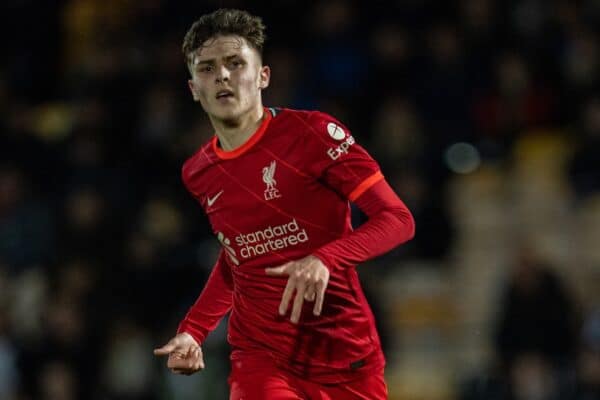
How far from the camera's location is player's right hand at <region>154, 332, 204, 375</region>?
4086mm

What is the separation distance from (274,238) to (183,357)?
1.73ft

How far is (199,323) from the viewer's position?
439 cm

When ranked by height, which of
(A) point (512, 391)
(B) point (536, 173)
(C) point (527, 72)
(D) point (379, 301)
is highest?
(C) point (527, 72)

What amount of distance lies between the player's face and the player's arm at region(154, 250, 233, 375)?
0.66 metres

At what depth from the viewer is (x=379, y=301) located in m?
7.57

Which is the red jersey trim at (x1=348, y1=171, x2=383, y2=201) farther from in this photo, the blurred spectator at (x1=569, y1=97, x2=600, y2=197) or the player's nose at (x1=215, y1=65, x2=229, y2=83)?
the blurred spectator at (x1=569, y1=97, x2=600, y2=197)

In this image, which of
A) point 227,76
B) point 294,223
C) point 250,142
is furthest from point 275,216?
point 227,76

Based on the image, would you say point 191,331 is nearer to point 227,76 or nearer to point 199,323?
point 199,323

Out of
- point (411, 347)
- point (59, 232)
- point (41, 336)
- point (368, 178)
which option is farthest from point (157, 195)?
point (368, 178)

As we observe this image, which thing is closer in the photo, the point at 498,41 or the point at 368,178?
the point at 368,178

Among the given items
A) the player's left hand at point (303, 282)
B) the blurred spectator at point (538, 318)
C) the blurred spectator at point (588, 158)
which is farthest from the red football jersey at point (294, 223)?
the blurred spectator at point (588, 158)

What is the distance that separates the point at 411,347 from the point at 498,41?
2.39 metres

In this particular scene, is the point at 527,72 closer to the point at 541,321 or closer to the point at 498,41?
the point at 498,41

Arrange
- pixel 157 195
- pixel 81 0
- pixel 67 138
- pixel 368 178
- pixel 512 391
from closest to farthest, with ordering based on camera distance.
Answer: pixel 368 178 < pixel 512 391 < pixel 157 195 < pixel 67 138 < pixel 81 0
